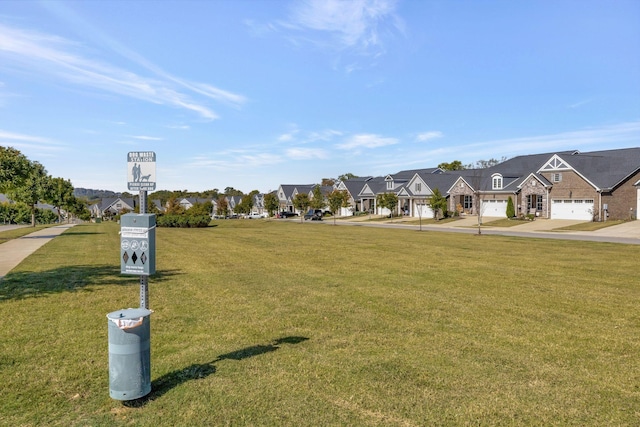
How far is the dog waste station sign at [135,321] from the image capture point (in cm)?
480

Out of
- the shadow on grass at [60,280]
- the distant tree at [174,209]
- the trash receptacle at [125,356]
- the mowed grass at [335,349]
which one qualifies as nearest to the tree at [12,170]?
the shadow on grass at [60,280]

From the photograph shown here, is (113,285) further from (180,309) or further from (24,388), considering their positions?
(24,388)

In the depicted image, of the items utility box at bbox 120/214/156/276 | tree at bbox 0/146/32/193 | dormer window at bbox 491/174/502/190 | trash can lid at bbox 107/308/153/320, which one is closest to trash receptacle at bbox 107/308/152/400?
trash can lid at bbox 107/308/153/320

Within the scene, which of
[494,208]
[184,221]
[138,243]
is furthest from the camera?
[494,208]

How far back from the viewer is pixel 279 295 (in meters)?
10.7

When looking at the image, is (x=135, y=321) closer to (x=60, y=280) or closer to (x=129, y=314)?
(x=129, y=314)

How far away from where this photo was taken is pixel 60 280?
41.0 feet

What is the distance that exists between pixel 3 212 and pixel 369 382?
278 feet

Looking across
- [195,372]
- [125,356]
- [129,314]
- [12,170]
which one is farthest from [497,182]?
[125,356]

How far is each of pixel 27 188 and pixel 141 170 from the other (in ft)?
145

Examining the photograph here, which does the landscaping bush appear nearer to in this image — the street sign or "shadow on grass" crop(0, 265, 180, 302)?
"shadow on grass" crop(0, 265, 180, 302)

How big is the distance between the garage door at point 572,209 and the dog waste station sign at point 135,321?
1980 inches

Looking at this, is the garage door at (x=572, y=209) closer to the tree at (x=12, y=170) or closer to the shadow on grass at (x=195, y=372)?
the shadow on grass at (x=195, y=372)

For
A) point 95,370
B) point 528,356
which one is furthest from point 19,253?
point 528,356
